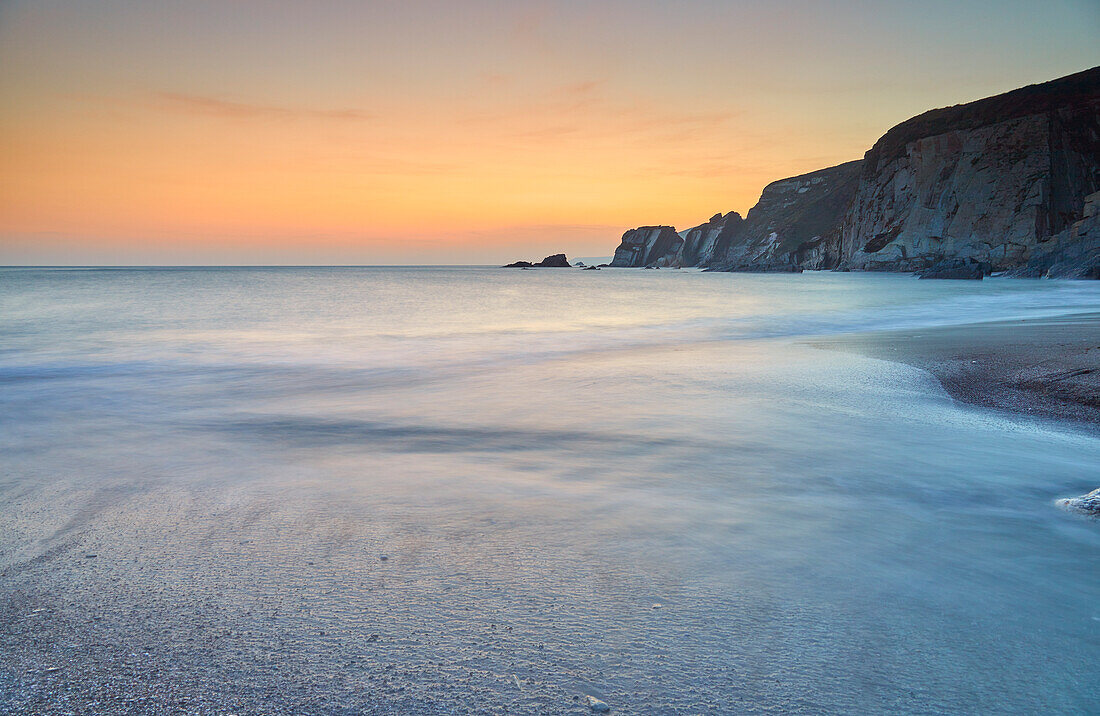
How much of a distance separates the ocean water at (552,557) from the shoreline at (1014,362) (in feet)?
1.76

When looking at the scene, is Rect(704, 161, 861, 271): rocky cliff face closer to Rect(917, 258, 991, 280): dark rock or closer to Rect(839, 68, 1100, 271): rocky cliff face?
Rect(839, 68, 1100, 271): rocky cliff face

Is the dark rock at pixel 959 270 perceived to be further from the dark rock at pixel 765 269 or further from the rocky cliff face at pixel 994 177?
the dark rock at pixel 765 269

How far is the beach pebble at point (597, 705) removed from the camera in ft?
5.16

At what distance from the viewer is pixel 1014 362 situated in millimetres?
7234

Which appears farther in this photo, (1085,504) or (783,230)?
(783,230)

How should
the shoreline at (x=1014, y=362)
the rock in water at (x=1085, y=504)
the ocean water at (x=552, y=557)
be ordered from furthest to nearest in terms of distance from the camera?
the shoreline at (x=1014, y=362)
the rock in water at (x=1085, y=504)
the ocean water at (x=552, y=557)

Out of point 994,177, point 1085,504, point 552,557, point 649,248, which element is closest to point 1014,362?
point 1085,504

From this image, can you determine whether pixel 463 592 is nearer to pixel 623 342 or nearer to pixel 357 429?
pixel 357 429

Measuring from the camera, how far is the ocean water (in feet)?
5.55

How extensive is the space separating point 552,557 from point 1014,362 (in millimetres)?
7216

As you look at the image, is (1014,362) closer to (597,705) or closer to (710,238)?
(597,705)

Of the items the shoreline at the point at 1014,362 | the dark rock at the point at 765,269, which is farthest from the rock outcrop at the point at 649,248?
the shoreline at the point at 1014,362

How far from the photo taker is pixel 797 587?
2254mm

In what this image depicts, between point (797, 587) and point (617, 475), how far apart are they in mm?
1576
